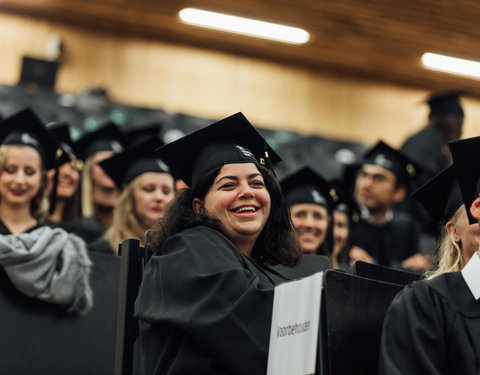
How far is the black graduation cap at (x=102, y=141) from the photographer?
626cm

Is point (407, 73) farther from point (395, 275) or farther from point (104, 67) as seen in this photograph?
point (395, 275)

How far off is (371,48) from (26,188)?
570cm

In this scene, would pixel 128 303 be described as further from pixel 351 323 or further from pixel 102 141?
pixel 102 141

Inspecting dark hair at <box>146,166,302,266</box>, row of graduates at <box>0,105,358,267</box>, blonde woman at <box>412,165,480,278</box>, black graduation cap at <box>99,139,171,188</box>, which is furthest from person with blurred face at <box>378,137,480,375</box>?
black graduation cap at <box>99,139,171,188</box>

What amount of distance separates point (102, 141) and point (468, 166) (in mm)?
3904

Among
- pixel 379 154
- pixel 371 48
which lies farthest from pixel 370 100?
pixel 379 154

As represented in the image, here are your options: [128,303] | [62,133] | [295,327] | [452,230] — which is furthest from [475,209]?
[62,133]

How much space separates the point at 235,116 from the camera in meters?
3.59

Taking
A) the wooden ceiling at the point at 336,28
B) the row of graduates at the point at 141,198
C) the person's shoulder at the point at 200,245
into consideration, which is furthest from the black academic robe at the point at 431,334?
the wooden ceiling at the point at 336,28

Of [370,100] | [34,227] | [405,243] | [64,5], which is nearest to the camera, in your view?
[34,227]

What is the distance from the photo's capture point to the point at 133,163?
18.0ft

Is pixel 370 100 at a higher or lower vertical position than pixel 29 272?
higher

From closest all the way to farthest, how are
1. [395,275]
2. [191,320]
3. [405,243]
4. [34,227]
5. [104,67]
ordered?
[191,320] < [395,275] < [34,227] < [405,243] < [104,67]

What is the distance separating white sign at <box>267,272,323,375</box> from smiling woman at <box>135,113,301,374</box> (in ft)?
0.68
